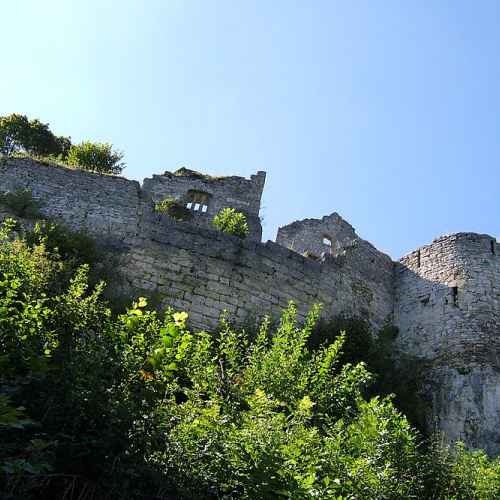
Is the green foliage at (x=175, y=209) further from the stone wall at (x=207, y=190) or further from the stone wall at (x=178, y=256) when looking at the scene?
the stone wall at (x=178, y=256)

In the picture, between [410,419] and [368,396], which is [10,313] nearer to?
[368,396]

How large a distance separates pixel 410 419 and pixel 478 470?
3.77m

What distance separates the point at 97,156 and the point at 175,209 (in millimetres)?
5592

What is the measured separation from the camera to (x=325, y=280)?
1539 centimetres

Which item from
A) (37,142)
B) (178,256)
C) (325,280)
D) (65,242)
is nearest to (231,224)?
(178,256)

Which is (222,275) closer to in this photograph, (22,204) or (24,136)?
(22,204)

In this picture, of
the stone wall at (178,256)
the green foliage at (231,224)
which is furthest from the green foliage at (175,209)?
the stone wall at (178,256)

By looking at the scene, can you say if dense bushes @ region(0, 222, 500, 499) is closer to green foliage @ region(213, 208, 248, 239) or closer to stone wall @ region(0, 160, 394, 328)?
stone wall @ region(0, 160, 394, 328)

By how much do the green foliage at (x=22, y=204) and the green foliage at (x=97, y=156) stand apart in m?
9.17

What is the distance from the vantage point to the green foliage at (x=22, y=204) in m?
13.7

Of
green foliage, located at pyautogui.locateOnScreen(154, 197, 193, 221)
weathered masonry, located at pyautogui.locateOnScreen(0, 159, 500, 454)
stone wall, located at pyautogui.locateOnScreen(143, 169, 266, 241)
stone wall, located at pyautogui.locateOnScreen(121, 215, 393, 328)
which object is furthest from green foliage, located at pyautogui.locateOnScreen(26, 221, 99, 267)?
stone wall, located at pyautogui.locateOnScreen(143, 169, 266, 241)

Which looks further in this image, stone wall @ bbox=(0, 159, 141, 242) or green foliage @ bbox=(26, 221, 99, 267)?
stone wall @ bbox=(0, 159, 141, 242)

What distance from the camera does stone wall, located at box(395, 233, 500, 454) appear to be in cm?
1343

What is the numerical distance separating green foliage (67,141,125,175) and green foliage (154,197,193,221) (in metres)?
4.06
